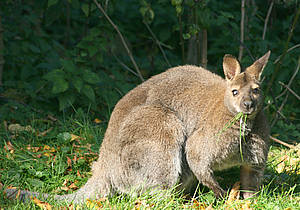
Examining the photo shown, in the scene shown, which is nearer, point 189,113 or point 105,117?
point 189,113

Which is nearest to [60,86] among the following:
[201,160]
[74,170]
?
[74,170]

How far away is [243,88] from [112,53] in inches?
145

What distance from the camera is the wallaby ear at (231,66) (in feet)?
14.5

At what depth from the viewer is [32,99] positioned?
23.0 ft

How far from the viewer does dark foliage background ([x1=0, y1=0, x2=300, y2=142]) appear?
6.26 metres

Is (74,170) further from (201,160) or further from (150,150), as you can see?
(201,160)

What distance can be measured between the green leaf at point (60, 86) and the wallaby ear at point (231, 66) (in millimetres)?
2561

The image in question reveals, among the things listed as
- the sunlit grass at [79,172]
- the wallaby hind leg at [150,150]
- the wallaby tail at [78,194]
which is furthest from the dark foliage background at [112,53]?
the wallaby tail at [78,194]

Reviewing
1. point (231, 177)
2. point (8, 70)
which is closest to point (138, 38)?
point (8, 70)

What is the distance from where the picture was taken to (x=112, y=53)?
7508 mm

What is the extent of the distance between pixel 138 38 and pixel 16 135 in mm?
4166

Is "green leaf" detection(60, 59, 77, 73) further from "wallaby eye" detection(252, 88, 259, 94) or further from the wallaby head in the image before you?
"wallaby eye" detection(252, 88, 259, 94)

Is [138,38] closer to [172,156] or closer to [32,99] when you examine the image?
[32,99]

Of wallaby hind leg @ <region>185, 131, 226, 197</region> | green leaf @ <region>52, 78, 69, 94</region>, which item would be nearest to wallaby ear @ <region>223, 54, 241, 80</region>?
wallaby hind leg @ <region>185, 131, 226, 197</region>
